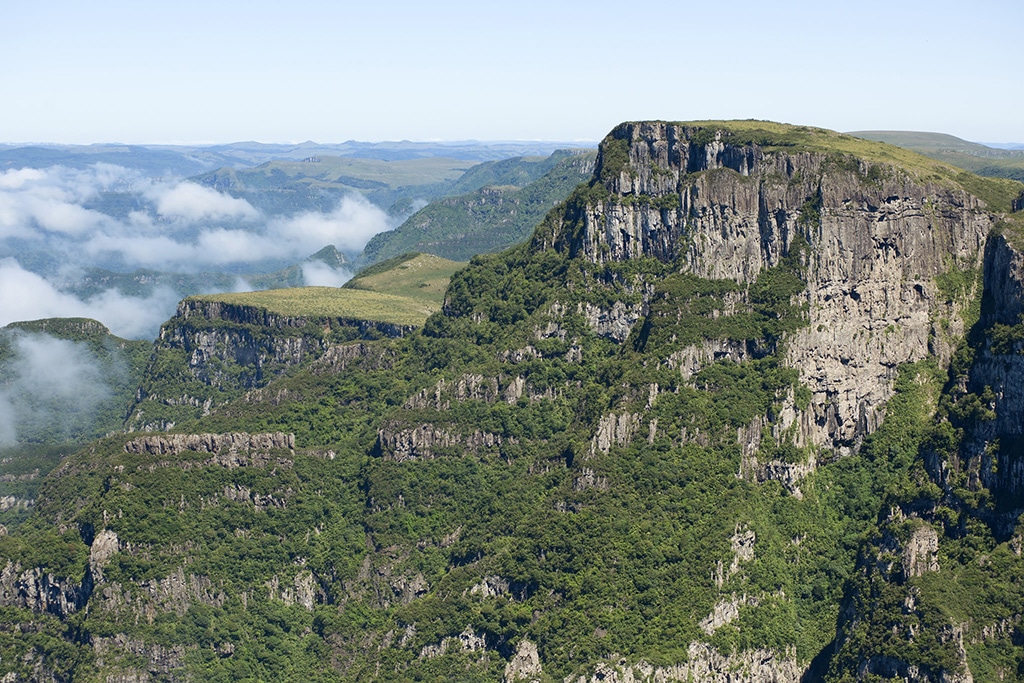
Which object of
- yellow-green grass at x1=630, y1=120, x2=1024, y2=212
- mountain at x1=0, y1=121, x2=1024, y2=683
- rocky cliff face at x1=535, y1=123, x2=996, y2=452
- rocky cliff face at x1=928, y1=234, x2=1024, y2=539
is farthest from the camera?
yellow-green grass at x1=630, y1=120, x2=1024, y2=212

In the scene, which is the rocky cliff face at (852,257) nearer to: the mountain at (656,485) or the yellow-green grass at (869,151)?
the mountain at (656,485)

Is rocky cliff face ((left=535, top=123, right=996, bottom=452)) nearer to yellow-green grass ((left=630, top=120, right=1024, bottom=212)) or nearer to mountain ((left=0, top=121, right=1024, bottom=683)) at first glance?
mountain ((left=0, top=121, right=1024, bottom=683))

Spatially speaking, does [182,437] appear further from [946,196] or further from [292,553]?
[946,196]

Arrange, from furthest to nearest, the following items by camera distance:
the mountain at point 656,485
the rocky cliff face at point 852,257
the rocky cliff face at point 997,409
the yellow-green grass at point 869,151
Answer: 1. the yellow-green grass at point 869,151
2. the rocky cliff face at point 852,257
3. the mountain at point 656,485
4. the rocky cliff face at point 997,409

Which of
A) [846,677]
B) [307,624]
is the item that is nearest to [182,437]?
[307,624]

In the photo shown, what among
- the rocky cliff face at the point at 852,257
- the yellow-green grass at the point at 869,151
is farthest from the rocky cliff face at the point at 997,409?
the yellow-green grass at the point at 869,151

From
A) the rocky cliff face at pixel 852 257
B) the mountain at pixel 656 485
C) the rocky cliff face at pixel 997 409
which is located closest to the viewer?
the rocky cliff face at pixel 997 409

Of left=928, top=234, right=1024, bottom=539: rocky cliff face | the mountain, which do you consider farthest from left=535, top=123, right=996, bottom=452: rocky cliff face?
left=928, top=234, right=1024, bottom=539: rocky cliff face
